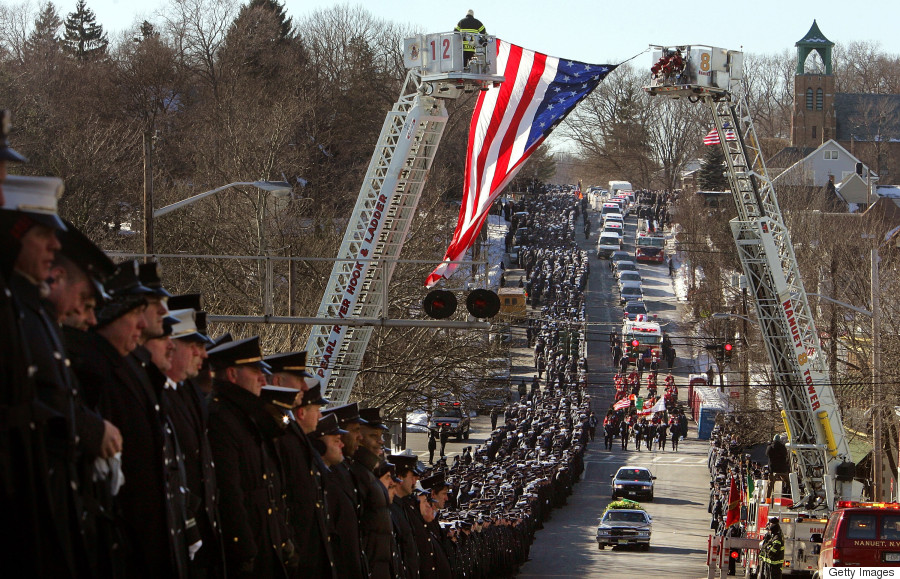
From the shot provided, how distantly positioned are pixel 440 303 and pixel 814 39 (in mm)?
131275

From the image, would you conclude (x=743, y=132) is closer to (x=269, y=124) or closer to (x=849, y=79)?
(x=269, y=124)

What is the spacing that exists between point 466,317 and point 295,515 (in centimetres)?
3107

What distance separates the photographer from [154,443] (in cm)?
649

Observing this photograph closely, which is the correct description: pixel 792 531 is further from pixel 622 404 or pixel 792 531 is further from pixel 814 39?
pixel 814 39

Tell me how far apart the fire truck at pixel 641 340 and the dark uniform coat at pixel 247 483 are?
59154mm

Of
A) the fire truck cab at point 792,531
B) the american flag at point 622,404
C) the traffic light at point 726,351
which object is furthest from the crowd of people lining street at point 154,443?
the american flag at point 622,404

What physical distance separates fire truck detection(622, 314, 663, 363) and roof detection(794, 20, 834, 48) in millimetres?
84339

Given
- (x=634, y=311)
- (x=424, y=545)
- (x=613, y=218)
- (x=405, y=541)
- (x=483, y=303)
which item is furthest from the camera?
(x=613, y=218)

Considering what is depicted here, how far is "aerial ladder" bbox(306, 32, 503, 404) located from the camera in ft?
83.3

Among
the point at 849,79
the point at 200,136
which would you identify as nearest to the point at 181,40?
the point at 200,136

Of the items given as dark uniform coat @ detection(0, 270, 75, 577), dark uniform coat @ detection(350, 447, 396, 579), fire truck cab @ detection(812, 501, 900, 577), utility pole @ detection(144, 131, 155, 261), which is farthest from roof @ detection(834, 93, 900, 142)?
dark uniform coat @ detection(0, 270, 75, 577)

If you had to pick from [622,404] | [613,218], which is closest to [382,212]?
[622,404]

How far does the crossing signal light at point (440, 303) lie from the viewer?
23141 millimetres

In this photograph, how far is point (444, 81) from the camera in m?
25.1
